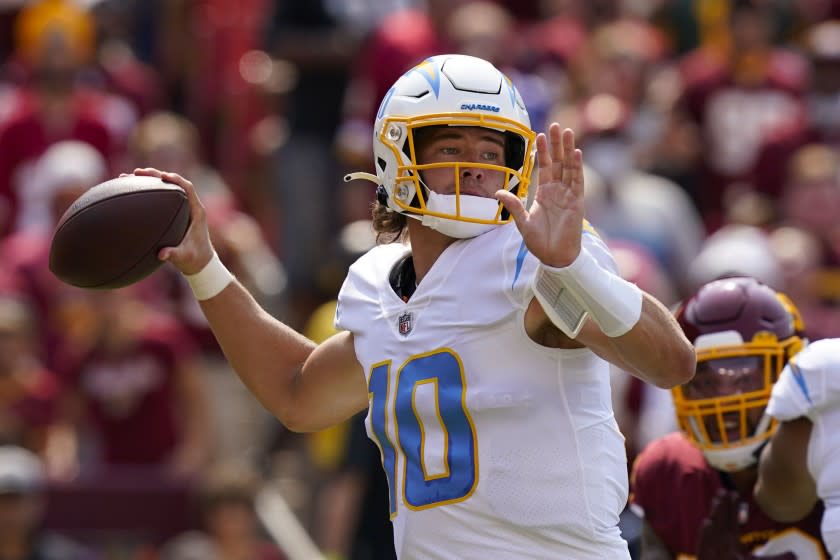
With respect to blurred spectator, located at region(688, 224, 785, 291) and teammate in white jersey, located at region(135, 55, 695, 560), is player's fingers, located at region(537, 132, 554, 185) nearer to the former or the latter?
teammate in white jersey, located at region(135, 55, 695, 560)

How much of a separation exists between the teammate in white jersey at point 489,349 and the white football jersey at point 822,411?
1.64 feet

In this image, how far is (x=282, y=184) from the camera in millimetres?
9742

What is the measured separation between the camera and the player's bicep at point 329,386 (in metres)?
3.87

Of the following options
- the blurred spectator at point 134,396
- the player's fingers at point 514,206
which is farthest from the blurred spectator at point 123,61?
the player's fingers at point 514,206

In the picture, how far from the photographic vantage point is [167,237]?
12.5 feet

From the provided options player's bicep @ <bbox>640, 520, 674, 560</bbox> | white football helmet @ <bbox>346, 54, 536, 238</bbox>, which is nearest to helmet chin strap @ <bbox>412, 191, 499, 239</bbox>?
white football helmet @ <bbox>346, 54, 536, 238</bbox>

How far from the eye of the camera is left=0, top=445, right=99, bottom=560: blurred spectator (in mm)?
6949

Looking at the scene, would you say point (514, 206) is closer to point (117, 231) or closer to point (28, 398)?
point (117, 231)

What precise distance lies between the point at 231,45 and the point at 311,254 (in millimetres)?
1703

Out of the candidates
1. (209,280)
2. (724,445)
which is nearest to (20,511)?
→ (209,280)

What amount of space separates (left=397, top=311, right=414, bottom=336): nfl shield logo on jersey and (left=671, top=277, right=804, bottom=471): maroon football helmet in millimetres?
905

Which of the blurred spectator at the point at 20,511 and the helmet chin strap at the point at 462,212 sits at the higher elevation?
the helmet chin strap at the point at 462,212

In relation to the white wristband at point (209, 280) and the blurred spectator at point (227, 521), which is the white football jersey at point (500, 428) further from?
the blurred spectator at point (227, 521)

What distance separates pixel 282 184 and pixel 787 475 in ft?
20.2
